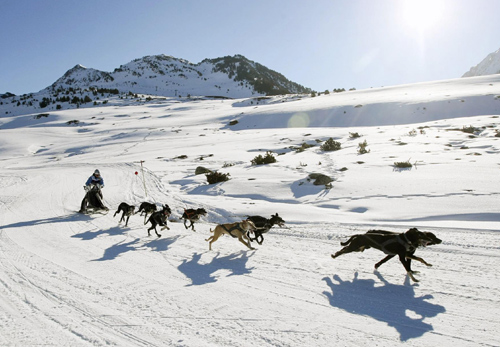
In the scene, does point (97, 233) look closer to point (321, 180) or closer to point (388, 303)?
point (388, 303)

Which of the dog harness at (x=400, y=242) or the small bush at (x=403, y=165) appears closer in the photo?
the dog harness at (x=400, y=242)

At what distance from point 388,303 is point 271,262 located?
2.21m

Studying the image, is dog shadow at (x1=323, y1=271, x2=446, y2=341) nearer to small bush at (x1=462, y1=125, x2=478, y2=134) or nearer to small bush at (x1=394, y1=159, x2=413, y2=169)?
small bush at (x1=394, y1=159, x2=413, y2=169)

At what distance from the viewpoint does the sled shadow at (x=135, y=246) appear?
6289mm

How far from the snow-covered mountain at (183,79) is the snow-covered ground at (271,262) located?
95263 millimetres

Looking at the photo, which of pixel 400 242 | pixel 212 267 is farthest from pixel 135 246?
pixel 400 242

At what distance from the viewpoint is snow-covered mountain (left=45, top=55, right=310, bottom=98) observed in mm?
109438

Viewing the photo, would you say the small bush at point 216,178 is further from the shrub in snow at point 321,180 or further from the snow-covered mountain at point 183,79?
the snow-covered mountain at point 183,79

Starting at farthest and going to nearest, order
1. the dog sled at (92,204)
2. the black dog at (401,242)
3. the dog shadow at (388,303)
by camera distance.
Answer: the dog sled at (92,204) → the black dog at (401,242) → the dog shadow at (388,303)

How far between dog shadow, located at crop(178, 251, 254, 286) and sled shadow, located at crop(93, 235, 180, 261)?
42.8 inches

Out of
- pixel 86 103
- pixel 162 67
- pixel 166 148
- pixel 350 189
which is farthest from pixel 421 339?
pixel 162 67

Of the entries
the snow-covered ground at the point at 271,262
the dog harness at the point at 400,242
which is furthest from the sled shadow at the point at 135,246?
the dog harness at the point at 400,242

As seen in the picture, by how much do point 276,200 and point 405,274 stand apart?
19.3 ft

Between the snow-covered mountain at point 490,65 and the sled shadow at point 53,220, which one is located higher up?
the snow-covered mountain at point 490,65
